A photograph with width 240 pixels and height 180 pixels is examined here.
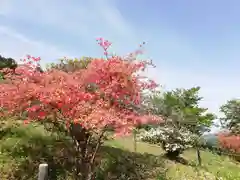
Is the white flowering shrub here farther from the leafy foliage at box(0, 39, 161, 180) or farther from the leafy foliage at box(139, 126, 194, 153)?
the leafy foliage at box(0, 39, 161, 180)

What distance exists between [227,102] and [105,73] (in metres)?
27.8

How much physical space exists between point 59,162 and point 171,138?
7.75m

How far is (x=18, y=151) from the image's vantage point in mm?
11906

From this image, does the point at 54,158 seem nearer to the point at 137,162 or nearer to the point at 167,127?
the point at 137,162

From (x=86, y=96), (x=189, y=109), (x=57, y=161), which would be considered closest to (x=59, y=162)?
(x=57, y=161)

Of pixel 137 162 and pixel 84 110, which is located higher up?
pixel 84 110

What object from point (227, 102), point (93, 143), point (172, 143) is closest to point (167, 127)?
point (172, 143)

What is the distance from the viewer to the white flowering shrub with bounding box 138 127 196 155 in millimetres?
17061

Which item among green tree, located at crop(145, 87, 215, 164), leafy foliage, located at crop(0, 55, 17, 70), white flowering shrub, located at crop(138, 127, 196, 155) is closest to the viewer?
white flowering shrub, located at crop(138, 127, 196, 155)

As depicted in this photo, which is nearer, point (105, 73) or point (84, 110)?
point (84, 110)

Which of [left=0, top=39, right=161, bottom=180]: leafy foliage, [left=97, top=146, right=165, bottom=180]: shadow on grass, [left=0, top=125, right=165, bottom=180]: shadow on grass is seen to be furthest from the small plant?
[left=0, top=39, right=161, bottom=180]: leafy foliage

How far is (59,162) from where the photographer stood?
12.2m

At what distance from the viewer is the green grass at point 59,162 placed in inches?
440

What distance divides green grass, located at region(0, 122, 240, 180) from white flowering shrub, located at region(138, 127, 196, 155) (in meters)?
0.97
